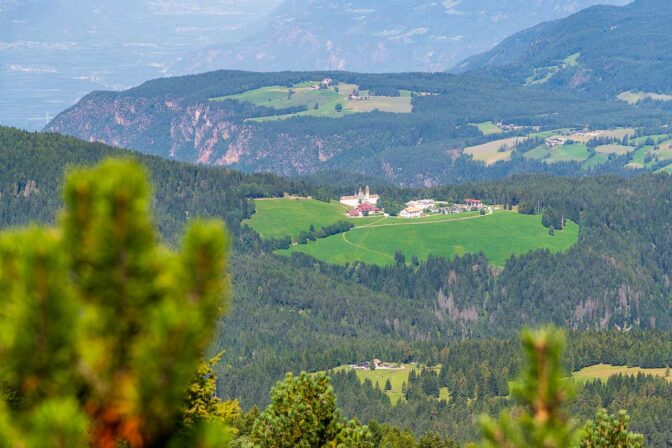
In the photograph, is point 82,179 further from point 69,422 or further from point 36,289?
point 69,422

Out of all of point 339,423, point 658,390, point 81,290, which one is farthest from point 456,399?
point 81,290

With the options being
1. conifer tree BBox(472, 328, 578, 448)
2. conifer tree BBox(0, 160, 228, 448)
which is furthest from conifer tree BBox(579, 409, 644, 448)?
conifer tree BBox(0, 160, 228, 448)

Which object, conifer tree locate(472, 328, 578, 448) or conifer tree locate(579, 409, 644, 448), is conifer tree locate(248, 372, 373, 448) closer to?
conifer tree locate(579, 409, 644, 448)

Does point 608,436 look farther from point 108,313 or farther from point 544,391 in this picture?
point 108,313

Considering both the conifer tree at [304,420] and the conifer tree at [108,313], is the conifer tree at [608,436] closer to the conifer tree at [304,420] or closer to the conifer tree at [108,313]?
the conifer tree at [304,420]

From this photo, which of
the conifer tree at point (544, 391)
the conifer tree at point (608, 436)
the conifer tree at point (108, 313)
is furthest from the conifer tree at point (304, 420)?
the conifer tree at point (108, 313)

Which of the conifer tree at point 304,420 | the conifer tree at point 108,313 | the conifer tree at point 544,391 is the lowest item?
the conifer tree at point 304,420

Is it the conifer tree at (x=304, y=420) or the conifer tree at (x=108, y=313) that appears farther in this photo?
the conifer tree at (x=304, y=420)

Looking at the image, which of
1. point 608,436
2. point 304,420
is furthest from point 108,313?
point 608,436
